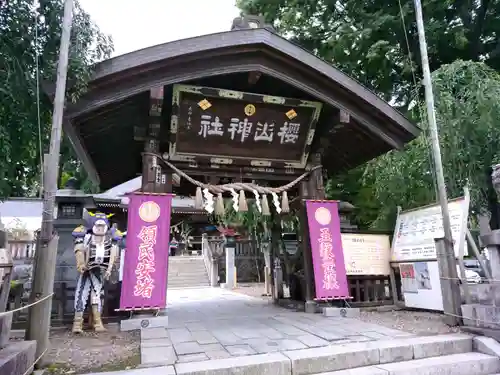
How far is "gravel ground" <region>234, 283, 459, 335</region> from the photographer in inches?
212

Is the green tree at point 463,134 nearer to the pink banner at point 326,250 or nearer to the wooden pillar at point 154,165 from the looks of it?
the pink banner at point 326,250

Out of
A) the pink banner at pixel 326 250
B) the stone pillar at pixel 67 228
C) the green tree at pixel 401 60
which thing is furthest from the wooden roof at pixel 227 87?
the pink banner at pixel 326 250

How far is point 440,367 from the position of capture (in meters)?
4.07

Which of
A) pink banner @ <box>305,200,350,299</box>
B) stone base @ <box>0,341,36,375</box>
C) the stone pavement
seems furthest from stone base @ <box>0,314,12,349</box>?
pink banner @ <box>305,200,350,299</box>

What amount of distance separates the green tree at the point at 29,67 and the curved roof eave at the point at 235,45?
273 millimetres

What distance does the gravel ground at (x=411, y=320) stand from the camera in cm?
539

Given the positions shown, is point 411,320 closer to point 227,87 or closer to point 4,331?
point 227,87

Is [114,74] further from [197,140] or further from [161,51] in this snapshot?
[197,140]

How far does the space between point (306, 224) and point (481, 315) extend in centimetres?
354

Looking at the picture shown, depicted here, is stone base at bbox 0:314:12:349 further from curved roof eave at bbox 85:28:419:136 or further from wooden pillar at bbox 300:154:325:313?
Answer: wooden pillar at bbox 300:154:325:313

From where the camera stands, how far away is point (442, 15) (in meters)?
13.0

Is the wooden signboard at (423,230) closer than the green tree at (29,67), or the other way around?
the green tree at (29,67)

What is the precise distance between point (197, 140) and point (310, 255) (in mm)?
3430

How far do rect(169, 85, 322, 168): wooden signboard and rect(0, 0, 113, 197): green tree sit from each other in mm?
1809
